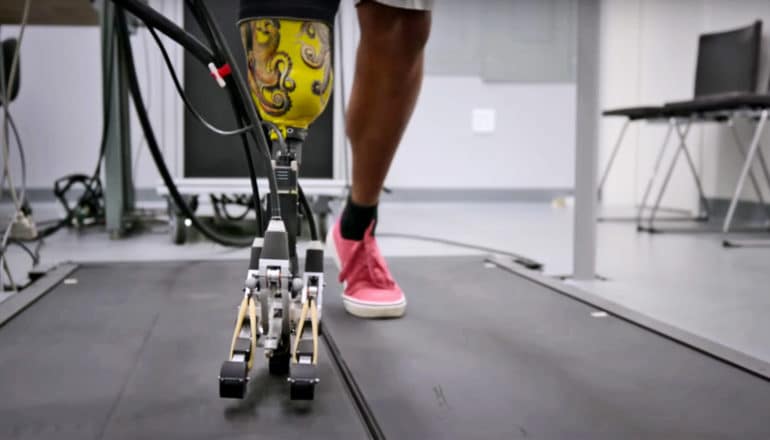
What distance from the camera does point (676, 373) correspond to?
944 mm

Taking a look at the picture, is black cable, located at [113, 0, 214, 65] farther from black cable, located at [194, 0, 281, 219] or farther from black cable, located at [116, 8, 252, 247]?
black cable, located at [116, 8, 252, 247]

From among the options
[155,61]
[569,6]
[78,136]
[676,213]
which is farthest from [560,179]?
[78,136]

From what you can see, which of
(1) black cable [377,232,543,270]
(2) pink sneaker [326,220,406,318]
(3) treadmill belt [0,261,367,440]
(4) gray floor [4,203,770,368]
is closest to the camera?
(3) treadmill belt [0,261,367,440]

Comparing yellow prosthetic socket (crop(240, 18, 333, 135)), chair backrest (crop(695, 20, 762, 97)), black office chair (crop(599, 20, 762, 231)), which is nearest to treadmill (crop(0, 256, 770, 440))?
yellow prosthetic socket (crop(240, 18, 333, 135))

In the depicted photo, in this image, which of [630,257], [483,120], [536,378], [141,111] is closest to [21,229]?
[141,111]

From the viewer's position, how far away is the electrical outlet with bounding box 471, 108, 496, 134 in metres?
4.18

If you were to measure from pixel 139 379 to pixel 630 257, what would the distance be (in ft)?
5.74

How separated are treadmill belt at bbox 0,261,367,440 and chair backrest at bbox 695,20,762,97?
274cm

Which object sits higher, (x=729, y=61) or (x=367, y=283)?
(x=729, y=61)

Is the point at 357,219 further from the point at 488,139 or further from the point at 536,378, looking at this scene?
the point at 488,139

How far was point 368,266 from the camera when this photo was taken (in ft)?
4.31

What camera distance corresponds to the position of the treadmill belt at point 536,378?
0.76 metres

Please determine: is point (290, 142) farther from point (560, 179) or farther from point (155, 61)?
point (560, 179)

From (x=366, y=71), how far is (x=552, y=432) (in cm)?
71
